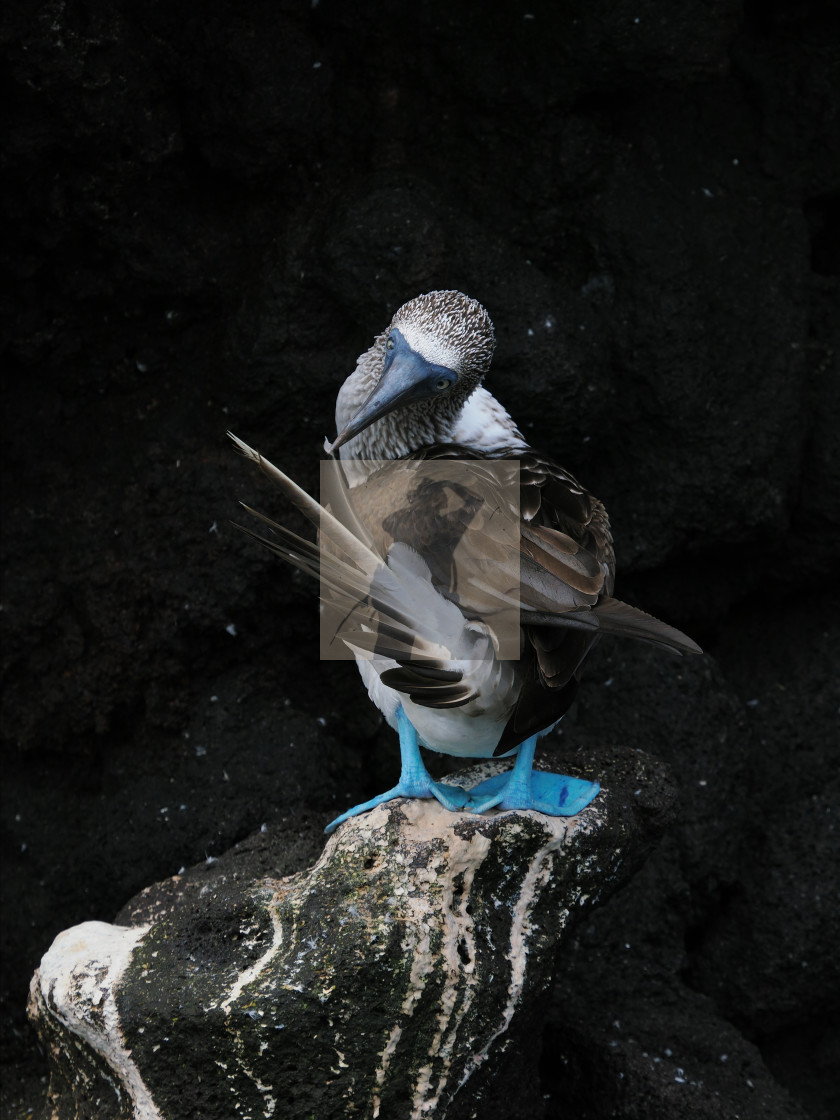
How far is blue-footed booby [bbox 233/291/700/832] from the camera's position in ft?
7.97

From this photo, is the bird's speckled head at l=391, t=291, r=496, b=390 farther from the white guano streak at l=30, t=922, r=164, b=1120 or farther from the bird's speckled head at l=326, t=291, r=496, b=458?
the white guano streak at l=30, t=922, r=164, b=1120

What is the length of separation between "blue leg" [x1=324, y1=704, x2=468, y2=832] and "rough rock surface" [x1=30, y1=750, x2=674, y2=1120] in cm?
4

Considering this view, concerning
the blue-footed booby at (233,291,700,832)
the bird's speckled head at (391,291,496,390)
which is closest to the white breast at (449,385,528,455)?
the blue-footed booby at (233,291,700,832)

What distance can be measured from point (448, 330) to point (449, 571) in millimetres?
734

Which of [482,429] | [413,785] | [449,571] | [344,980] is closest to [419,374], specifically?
[482,429]

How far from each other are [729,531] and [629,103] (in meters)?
1.52

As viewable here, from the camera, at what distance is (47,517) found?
391cm

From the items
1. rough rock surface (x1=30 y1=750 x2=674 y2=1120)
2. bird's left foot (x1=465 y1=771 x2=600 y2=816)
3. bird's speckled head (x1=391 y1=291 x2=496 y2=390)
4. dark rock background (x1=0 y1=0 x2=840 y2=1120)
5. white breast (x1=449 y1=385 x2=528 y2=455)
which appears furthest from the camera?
dark rock background (x1=0 y1=0 x2=840 y2=1120)

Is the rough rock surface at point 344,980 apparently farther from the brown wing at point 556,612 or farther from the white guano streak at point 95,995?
the brown wing at point 556,612

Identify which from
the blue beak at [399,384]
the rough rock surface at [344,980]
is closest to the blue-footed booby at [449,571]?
the blue beak at [399,384]

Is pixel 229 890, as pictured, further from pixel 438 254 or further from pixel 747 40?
pixel 747 40

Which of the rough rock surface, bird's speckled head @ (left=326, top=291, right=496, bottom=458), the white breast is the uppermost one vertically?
bird's speckled head @ (left=326, top=291, right=496, bottom=458)

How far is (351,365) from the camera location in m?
3.78

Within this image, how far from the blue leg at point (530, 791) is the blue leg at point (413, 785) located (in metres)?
0.05
